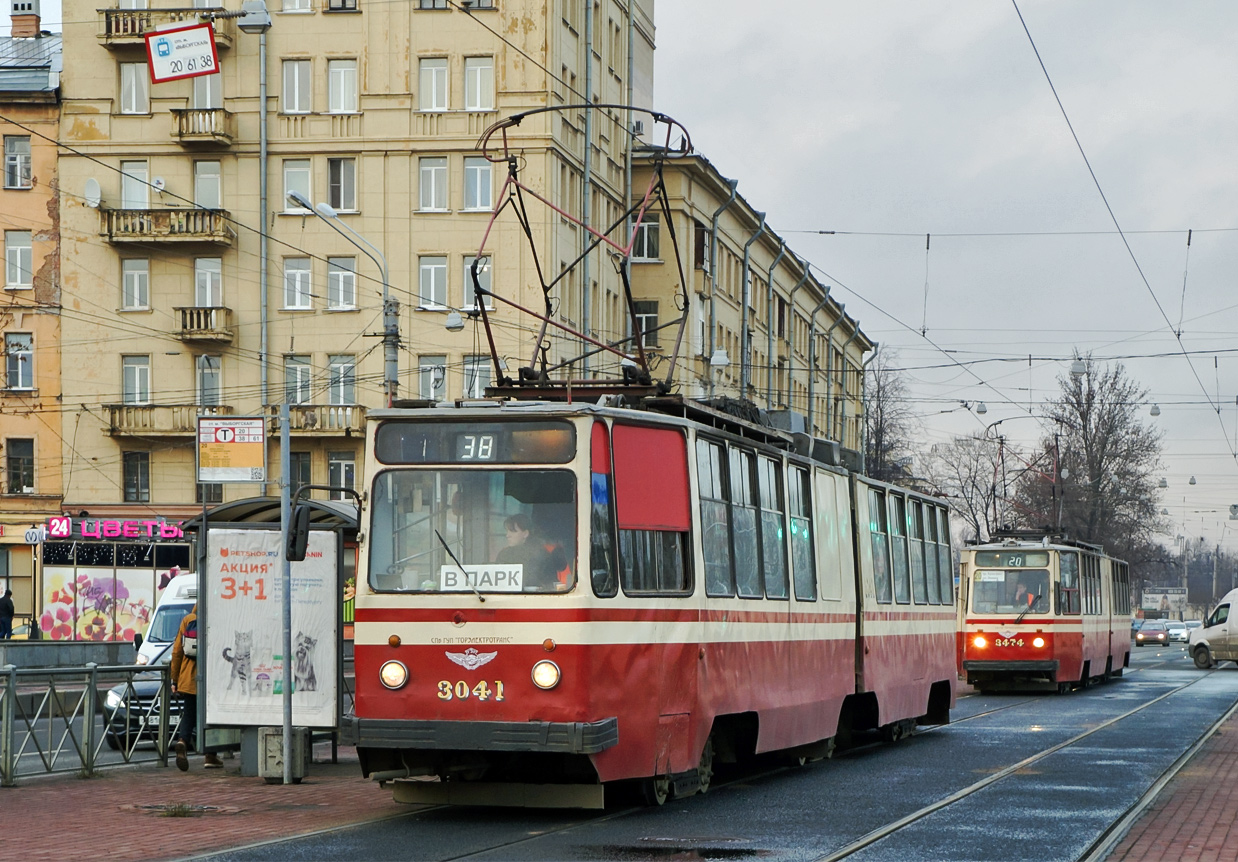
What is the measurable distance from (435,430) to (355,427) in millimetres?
38392

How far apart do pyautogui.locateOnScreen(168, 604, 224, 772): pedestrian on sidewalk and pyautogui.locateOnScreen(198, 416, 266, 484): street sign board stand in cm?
135

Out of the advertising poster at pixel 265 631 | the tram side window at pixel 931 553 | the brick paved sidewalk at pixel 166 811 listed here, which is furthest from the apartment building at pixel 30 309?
the advertising poster at pixel 265 631

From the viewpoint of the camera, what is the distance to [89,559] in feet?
160

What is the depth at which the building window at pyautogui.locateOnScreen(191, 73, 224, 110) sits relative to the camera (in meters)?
52.1

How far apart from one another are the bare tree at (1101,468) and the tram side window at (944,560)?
49470 mm

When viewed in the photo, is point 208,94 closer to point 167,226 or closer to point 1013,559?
point 167,226

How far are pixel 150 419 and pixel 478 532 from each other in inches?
1620

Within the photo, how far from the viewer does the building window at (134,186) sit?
5244 cm

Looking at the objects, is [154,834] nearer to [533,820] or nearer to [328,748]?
[533,820]

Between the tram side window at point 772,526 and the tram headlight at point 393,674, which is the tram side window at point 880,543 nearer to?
the tram side window at point 772,526

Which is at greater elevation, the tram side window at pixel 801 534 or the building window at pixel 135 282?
the building window at pixel 135 282

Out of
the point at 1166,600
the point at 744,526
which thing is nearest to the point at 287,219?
the point at 744,526

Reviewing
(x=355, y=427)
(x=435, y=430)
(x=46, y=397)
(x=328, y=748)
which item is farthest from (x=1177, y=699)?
(x=46, y=397)

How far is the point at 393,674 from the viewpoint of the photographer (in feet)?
40.4
